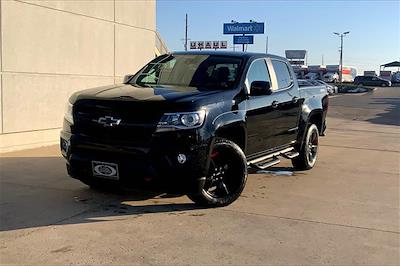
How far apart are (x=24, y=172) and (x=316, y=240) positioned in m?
4.67

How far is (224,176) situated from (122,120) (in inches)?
58.1

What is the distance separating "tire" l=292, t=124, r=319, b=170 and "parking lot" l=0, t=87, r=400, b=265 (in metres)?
0.33

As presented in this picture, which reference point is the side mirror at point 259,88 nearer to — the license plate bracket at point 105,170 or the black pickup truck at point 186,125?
the black pickup truck at point 186,125

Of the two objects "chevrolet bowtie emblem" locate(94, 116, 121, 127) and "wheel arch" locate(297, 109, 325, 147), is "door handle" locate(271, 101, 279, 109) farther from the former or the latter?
"chevrolet bowtie emblem" locate(94, 116, 121, 127)

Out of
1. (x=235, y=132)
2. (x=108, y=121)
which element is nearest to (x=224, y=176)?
(x=235, y=132)

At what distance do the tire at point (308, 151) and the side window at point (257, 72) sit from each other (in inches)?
66.5

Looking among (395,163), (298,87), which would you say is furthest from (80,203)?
(395,163)

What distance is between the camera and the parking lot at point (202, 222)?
4.55 m

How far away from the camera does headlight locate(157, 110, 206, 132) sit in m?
5.44

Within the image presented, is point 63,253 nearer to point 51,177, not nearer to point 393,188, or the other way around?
point 51,177

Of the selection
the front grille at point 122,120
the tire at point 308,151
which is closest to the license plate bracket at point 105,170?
the front grille at point 122,120

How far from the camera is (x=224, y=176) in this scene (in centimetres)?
627

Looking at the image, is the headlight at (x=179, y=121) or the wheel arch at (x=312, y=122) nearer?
the headlight at (x=179, y=121)

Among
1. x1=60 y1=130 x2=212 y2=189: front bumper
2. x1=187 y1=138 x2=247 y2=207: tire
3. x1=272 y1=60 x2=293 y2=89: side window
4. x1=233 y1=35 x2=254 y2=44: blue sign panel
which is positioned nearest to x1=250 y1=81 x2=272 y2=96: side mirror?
x1=187 y1=138 x2=247 y2=207: tire
